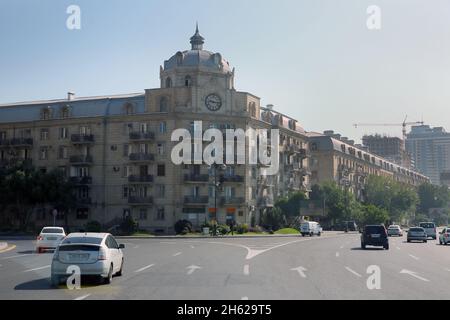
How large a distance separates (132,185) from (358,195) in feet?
221

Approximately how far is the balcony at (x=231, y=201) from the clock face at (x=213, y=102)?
11.3m

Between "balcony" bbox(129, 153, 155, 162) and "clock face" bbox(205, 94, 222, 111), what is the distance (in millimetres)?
9351

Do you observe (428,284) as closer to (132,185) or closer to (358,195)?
(132,185)

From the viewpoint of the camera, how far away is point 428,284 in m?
17.4

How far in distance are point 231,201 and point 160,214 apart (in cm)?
890

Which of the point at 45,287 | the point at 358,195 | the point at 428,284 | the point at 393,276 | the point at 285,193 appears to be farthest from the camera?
the point at 358,195

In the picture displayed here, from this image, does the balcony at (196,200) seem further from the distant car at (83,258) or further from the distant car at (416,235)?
the distant car at (83,258)

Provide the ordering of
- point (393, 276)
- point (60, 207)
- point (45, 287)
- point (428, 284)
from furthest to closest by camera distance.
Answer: point (60, 207) < point (393, 276) < point (428, 284) < point (45, 287)

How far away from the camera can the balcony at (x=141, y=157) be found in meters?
74.1

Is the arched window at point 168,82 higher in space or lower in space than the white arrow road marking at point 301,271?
higher

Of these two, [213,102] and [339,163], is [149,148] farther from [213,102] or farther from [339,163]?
[339,163]

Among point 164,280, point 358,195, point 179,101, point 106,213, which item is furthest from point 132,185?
point 358,195

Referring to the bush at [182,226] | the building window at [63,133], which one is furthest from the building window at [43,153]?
the bush at [182,226]

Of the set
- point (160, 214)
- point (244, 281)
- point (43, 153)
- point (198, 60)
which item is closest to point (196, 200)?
point (160, 214)
